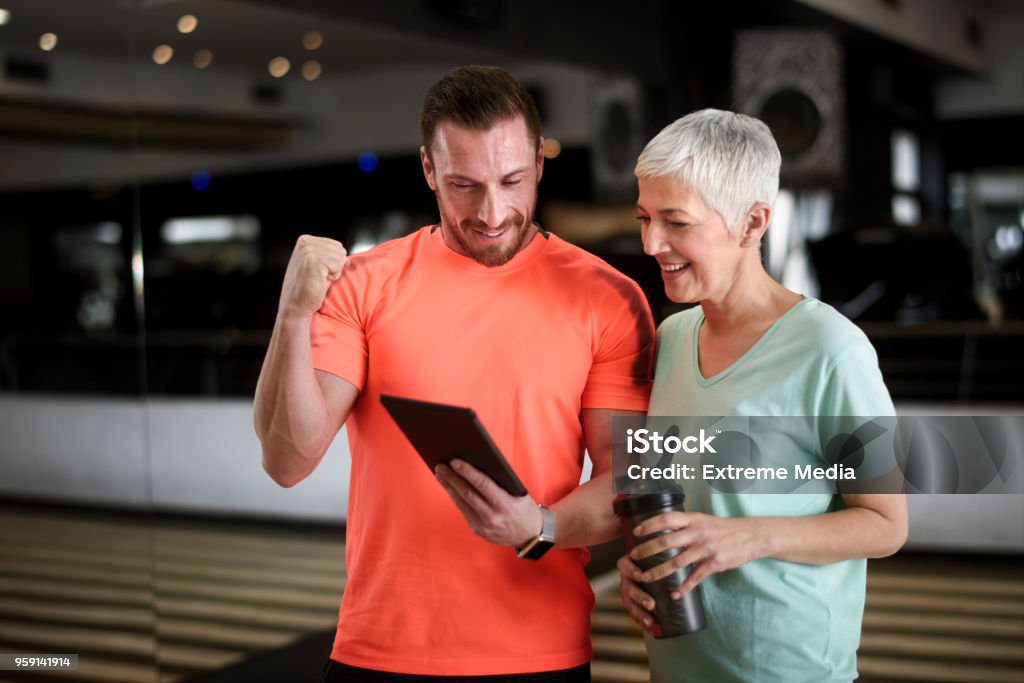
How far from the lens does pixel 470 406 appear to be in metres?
1.34

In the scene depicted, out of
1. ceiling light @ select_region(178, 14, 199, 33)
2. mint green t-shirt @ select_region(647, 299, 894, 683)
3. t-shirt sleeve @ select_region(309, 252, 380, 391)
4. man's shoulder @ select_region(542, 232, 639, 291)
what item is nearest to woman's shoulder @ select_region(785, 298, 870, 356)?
mint green t-shirt @ select_region(647, 299, 894, 683)

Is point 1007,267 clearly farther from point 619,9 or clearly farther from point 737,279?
point 737,279

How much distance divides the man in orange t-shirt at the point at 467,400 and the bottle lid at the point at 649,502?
0.11 meters

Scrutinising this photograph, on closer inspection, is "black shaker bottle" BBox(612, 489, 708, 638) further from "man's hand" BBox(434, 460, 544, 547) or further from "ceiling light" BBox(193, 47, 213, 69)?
"ceiling light" BBox(193, 47, 213, 69)

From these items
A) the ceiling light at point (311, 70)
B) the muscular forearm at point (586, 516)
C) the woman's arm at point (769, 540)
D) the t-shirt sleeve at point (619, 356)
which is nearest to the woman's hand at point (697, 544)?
the woman's arm at point (769, 540)

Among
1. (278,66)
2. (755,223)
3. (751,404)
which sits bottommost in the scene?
(751,404)

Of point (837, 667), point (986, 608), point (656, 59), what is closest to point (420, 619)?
point (837, 667)

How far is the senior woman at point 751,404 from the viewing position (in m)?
1.22

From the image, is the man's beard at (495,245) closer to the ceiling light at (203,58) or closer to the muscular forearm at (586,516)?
the muscular forearm at (586,516)

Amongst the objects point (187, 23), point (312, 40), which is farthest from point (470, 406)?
point (312, 40)

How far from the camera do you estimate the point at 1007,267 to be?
6340 mm

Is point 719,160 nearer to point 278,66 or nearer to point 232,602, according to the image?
point 278,66

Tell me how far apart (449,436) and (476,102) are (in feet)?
1.34

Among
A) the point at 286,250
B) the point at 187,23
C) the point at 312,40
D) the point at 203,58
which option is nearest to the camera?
the point at 286,250
